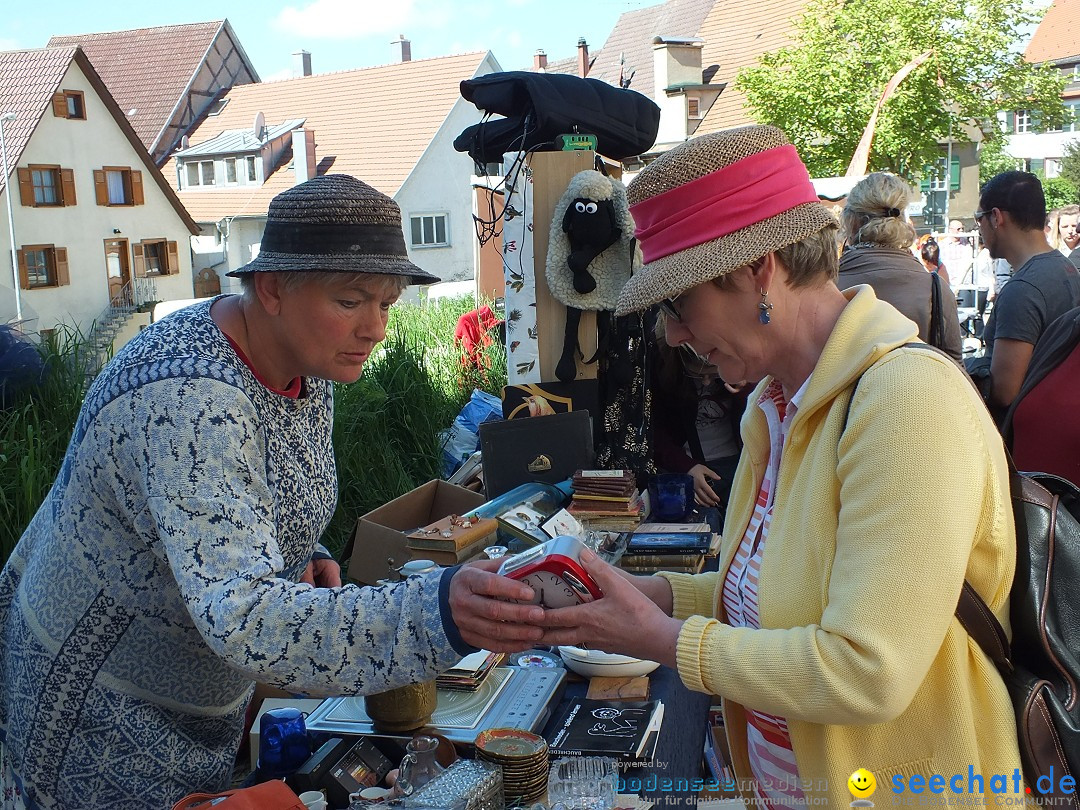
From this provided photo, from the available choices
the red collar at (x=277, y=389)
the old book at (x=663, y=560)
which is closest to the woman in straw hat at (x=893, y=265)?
the old book at (x=663, y=560)

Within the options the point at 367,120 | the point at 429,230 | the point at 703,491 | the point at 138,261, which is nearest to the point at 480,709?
the point at 703,491

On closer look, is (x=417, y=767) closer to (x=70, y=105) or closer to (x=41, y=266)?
(x=41, y=266)

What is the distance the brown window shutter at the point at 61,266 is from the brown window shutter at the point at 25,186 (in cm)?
135

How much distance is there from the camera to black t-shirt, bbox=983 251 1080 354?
4.04 meters

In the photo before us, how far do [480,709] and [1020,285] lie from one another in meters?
3.33

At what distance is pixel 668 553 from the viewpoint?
276 cm

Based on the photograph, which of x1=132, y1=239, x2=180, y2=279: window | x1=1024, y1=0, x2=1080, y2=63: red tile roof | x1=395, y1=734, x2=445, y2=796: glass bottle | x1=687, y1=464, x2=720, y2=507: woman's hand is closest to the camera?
x1=395, y1=734, x2=445, y2=796: glass bottle

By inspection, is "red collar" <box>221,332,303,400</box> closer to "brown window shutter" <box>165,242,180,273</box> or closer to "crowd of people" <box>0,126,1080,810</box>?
"crowd of people" <box>0,126,1080,810</box>

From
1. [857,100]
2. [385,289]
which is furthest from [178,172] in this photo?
[385,289]

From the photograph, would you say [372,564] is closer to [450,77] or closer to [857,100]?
[857,100]

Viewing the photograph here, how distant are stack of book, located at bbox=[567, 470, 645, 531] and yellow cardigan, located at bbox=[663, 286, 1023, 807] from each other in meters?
1.64

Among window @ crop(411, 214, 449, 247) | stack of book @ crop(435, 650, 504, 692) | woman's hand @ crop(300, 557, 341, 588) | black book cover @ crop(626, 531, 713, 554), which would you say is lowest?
stack of book @ crop(435, 650, 504, 692)

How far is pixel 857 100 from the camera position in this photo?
22.3m

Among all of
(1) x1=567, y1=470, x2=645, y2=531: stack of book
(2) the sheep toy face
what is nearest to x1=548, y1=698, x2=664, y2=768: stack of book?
(1) x1=567, y1=470, x2=645, y2=531: stack of book
